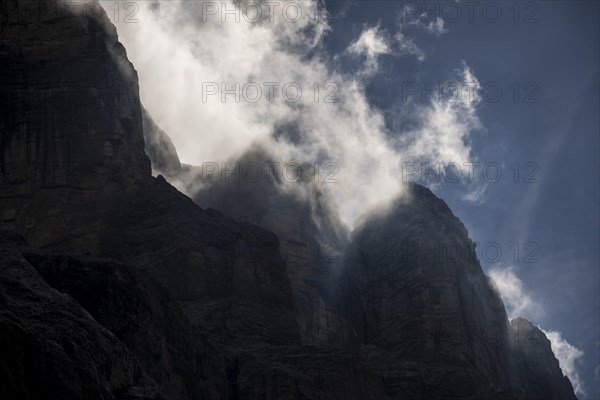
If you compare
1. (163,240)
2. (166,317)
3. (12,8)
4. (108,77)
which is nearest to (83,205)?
(163,240)

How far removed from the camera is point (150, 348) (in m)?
49.0

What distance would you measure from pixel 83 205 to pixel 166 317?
3424cm

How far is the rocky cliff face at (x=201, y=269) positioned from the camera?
48.7 metres

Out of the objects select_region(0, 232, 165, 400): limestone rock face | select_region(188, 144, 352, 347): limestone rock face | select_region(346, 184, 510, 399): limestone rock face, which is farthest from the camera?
select_region(188, 144, 352, 347): limestone rock face

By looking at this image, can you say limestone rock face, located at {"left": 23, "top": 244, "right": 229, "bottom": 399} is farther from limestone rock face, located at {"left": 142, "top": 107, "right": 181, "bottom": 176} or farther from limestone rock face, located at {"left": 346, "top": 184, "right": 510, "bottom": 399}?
limestone rock face, located at {"left": 142, "top": 107, "right": 181, "bottom": 176}

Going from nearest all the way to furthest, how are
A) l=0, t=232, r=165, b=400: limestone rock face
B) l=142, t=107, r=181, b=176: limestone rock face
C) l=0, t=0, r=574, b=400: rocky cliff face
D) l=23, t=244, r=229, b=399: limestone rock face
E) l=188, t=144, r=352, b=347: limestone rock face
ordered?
l=0, t=232, r=165, b=400: limestone rock face < l=23, t=244, r=229, b=399: limestone rock face < l=0, t=0, r=574, b=400: rocky cliff face < l=188, t=144, r=352, b=347: limestone rock face < l=142, t=107, r=181, b=176: limestone rock face

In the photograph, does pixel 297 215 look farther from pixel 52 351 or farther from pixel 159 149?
pixel 52 351

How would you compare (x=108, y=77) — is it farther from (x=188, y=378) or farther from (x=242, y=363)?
(x=188, y=378)

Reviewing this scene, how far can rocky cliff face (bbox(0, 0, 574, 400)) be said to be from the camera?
160 feet

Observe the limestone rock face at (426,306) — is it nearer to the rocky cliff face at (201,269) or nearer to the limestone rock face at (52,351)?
the rocky cliff face at (201,269)

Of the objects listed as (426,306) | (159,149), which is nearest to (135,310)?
(426,306)

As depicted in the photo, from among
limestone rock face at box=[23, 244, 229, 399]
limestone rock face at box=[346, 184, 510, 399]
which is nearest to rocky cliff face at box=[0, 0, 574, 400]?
limestone rock face at box=[23, 244, 229, 399]

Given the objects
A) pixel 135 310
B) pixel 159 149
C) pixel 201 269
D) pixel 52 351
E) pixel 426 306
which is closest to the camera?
pixel 52 351

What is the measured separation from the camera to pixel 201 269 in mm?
82375
